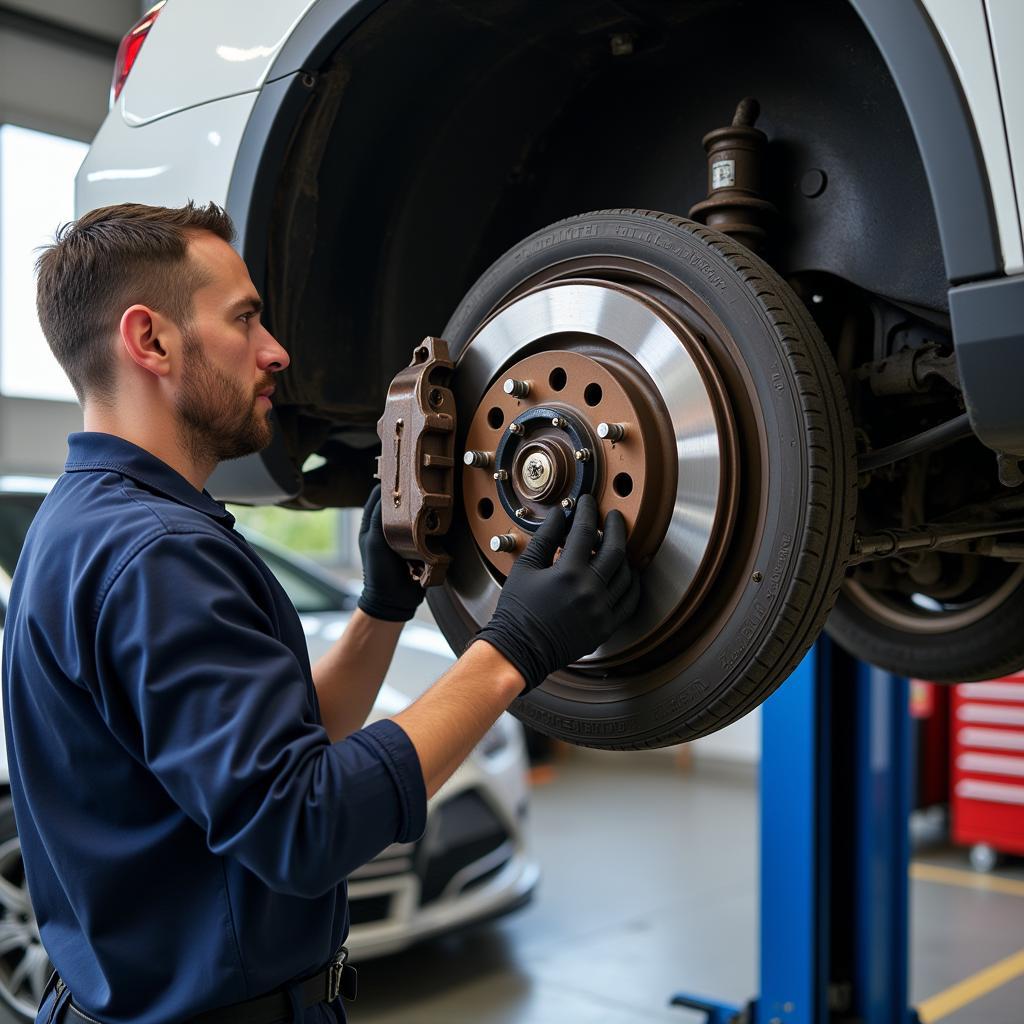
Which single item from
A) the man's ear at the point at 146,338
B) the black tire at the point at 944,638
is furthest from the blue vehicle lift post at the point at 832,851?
the man's ear at the point at 146,338

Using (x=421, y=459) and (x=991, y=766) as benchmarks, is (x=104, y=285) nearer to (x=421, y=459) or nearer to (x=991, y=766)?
(x=421, y=459)

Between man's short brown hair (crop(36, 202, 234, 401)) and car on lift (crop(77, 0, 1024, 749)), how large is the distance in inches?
8.4

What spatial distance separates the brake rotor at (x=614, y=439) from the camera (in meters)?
0.92

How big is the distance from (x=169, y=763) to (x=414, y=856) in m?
1.82

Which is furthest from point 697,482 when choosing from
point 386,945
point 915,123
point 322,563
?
point 322,563

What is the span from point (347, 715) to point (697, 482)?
532mm

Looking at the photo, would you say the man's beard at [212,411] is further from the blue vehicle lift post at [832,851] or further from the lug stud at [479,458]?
the blue vehicle lift post at [832,851]

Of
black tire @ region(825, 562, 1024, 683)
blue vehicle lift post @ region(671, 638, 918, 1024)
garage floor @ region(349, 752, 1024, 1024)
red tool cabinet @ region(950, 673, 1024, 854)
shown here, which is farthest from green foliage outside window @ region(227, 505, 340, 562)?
black tire @ region(825, 562, 1024, 683)

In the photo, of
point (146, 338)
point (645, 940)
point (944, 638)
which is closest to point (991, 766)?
point (645, 940)

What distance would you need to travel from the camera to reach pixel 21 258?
468 cm

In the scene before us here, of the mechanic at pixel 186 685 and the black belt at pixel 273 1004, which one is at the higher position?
the mechanic at pixel 186 685

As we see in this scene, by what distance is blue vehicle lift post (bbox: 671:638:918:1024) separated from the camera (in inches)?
86.0

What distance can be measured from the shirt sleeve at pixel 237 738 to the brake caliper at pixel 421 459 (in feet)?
0.76

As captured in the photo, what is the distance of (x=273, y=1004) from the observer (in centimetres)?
92
